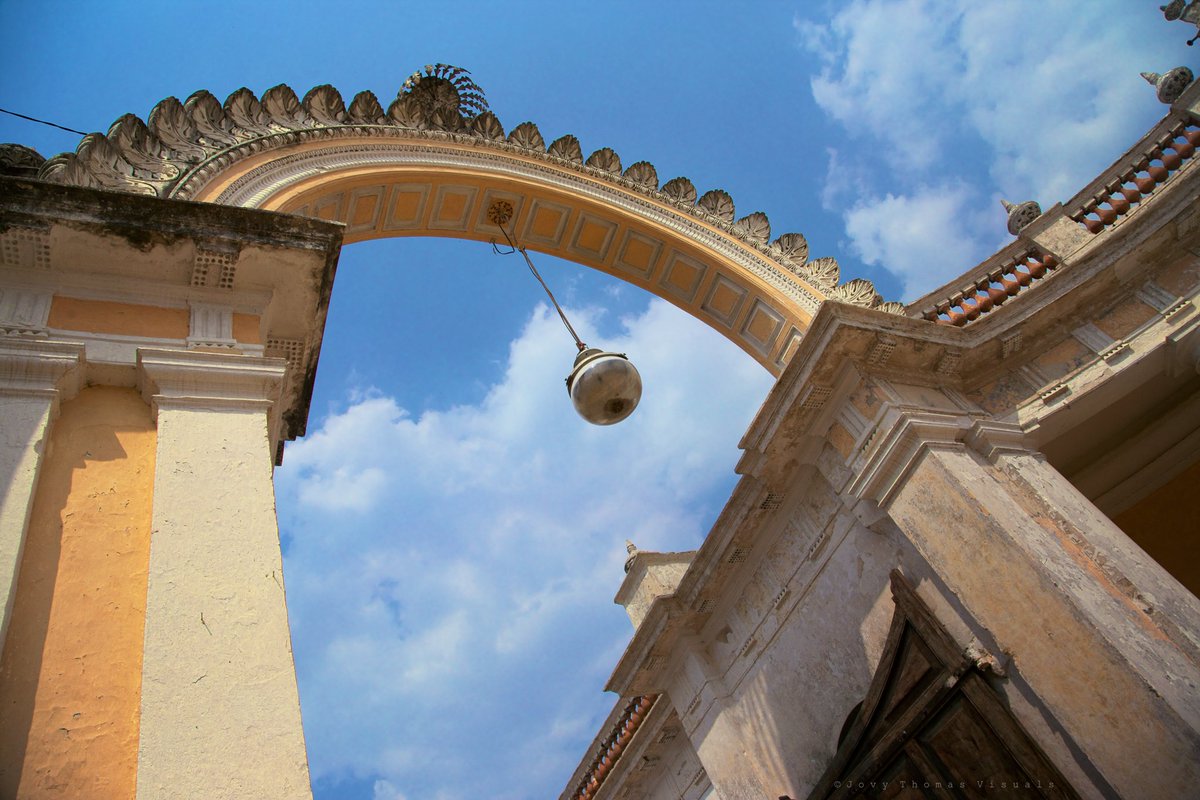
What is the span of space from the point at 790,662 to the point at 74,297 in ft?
21.0

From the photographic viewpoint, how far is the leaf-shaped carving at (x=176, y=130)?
257 inches

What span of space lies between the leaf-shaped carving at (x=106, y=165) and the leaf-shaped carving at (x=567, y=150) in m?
5.76

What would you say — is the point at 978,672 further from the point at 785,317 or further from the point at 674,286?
the point at 674,286

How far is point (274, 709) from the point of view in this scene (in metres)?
2.94

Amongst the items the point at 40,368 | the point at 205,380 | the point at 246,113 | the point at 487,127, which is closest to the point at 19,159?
A: the point at 246,113

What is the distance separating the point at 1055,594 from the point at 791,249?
6062 mm

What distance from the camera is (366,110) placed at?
9297mm

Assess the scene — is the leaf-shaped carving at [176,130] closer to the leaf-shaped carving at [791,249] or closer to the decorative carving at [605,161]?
the decorative carving at [605,161]

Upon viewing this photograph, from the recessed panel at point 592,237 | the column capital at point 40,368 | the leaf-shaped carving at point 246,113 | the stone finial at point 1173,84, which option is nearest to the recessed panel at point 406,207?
the leaf-shaped carving at point 246,113

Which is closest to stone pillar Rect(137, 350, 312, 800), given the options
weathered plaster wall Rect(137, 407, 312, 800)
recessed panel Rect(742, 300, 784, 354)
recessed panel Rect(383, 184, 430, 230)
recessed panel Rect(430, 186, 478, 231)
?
weathered plaster wall Rect(137, 407, 312, 800)

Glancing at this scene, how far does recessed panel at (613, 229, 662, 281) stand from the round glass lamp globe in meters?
5.47

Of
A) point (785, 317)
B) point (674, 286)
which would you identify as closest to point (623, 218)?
point (674, 286)

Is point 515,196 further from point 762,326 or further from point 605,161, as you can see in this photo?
point 762,326

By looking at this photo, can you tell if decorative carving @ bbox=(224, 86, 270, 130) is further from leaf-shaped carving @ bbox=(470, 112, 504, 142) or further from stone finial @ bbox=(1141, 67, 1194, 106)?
stone finial @ bbox=(1141, 67, 1194, 106)
